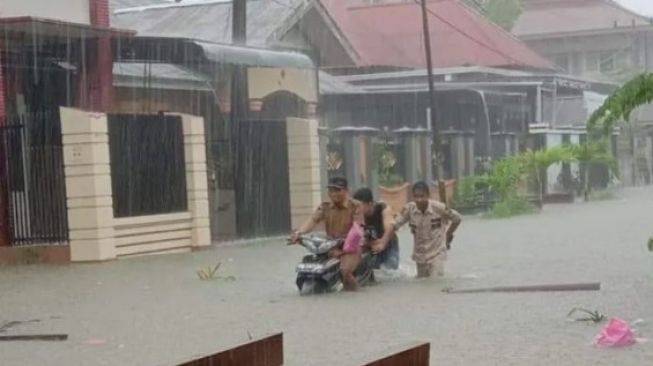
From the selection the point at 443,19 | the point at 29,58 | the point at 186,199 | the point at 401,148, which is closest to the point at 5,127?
the point at 186,199

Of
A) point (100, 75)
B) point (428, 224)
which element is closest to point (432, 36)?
point (100, 75)

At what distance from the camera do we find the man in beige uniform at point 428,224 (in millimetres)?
14820

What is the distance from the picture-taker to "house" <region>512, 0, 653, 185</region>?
5400cm

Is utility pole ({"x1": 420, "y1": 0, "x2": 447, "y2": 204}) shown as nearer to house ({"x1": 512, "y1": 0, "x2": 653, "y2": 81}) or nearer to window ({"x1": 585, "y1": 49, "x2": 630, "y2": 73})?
house ({"x1": 512, "y1": 0, "x2": 653, "y2": 81})

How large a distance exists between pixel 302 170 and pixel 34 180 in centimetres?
596

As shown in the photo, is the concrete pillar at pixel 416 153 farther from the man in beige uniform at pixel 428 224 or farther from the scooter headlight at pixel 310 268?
the scooter headlight at pixel 310 268

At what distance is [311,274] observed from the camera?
44.8 ft

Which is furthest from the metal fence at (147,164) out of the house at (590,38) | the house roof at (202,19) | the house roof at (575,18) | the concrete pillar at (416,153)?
the house roof at (575,18)

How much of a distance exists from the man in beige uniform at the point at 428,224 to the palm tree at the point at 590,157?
22.7m

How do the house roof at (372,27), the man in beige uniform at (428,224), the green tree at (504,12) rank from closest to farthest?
the man in beige uniform at (428,224)
the house roof at (372,27)
the green tree at (504,12)

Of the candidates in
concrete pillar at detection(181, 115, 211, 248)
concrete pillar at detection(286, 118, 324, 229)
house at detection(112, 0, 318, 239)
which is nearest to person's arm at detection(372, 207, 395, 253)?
concrete pillar at detection(181, 115, 211, 248)

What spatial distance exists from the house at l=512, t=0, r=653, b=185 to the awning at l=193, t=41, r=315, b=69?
101 feet

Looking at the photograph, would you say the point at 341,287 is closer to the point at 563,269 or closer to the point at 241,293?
the point at 241,293

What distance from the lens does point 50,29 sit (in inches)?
836
